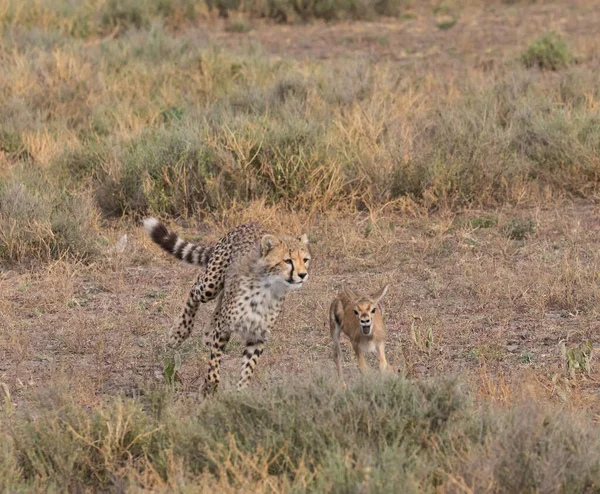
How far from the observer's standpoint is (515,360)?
696cm

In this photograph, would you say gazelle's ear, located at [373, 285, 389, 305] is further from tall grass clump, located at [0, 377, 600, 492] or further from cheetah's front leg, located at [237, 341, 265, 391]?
tall grass clump, located at [0, 377, 600, 492]

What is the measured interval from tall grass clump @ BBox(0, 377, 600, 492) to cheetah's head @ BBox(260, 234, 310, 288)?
1058mm

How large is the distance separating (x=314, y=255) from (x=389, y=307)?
4.31 ft

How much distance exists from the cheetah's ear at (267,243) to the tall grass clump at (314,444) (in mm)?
1211

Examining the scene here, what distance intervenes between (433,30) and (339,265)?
11.2 meters

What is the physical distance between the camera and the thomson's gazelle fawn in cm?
630

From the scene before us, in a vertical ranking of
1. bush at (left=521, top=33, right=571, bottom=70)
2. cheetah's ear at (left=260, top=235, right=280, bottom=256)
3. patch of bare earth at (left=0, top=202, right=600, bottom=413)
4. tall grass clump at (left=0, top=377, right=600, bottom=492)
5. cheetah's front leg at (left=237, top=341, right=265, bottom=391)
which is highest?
cheetah's ear at (left=260, top=235, right=280, bottom=256)

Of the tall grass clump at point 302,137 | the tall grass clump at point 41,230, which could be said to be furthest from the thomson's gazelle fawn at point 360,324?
the tall grass clump at point 302,137

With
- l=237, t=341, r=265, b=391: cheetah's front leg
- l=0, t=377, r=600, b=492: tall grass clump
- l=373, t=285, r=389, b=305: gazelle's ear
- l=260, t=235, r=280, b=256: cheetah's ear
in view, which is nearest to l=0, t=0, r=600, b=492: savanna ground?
l=0, t=377, r=600, b=492: tall grass clump

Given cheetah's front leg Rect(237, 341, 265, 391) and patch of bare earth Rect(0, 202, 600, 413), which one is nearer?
cheetah's front leg Rect(237, 341, 265, 391)

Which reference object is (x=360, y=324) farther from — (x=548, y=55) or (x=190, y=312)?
(x=548, y=55)

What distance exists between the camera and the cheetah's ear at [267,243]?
253 inches

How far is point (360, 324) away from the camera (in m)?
6.35

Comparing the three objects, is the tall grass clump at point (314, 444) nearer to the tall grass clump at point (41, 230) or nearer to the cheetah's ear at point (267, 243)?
the cheetah's ear at point (267, 243)
